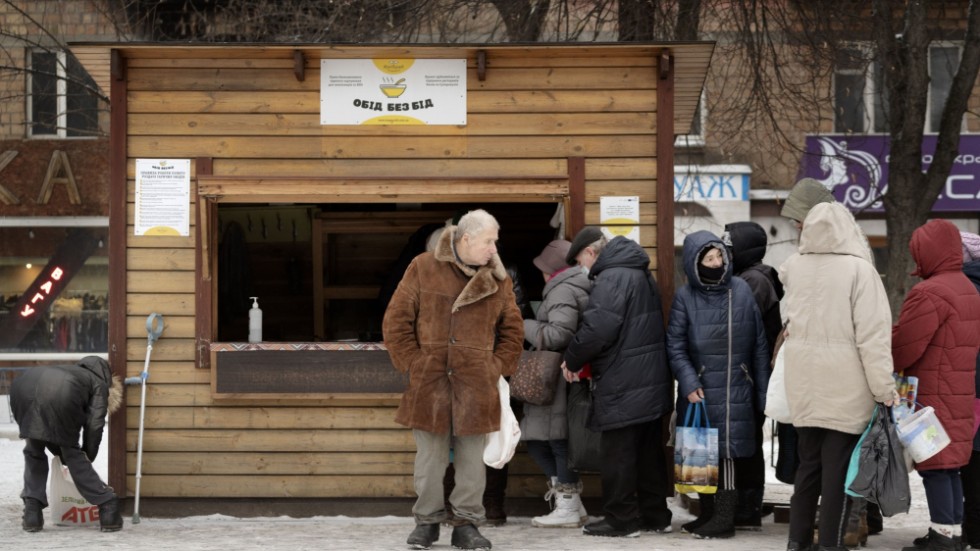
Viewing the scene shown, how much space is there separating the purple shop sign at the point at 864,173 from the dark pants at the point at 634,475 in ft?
37.5

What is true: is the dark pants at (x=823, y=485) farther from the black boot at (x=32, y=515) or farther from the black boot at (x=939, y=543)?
the black boot at (x=32, y=515)

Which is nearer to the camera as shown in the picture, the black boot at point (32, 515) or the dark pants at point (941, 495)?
the dark pants at point (941, 495)

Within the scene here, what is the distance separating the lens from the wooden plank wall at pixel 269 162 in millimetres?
8031

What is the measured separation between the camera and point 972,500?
686cm

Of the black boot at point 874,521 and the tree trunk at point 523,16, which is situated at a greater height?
the tree trunk at point 523,16

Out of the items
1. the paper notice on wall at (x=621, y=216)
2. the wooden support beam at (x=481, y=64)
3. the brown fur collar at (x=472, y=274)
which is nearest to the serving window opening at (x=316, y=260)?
the paper notice on wall at (x=621, y=216)

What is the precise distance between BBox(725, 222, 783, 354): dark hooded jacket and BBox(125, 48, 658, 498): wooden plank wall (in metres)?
0.61

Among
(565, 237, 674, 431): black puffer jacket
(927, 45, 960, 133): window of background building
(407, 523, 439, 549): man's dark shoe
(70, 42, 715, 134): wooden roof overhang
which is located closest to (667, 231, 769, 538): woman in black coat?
(565, 237, 674, 431): black puffer jacket

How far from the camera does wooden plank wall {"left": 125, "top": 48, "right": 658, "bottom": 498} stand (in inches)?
316

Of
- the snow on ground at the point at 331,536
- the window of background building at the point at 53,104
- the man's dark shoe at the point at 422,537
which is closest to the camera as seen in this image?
the man's dark shoe at the point at 422,537

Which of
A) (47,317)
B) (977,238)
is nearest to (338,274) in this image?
(977,238)

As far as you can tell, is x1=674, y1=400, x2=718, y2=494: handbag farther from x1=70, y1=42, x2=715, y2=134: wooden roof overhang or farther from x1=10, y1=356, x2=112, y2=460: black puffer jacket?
x1=10, y1=356, x2=112, y2=460: black puffer jacket

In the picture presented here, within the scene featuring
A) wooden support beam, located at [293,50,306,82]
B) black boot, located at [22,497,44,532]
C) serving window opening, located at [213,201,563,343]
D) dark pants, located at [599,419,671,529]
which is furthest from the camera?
serving window opening, located at [213,201,563,343]

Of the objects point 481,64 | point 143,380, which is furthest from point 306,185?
point 143,380
